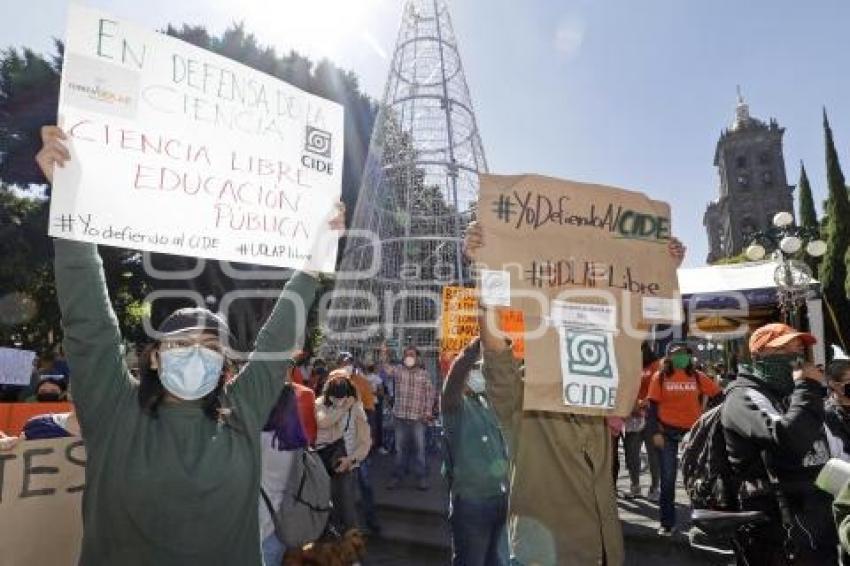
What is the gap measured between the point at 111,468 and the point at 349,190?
23.0 metres

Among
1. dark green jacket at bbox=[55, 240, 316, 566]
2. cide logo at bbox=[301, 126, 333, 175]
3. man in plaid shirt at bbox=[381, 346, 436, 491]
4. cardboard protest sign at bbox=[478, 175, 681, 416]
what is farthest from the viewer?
man in plaid shirt at bbox=[381, 346, 436, 491]

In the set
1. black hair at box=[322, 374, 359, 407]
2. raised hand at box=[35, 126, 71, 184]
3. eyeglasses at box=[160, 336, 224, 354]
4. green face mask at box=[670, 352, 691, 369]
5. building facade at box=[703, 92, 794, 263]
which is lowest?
black hair at box=[322, 374, 359, 407]

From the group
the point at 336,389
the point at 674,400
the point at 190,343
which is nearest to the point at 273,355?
the point at 190,343

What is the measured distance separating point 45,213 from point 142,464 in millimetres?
22068

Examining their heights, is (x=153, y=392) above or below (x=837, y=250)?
below

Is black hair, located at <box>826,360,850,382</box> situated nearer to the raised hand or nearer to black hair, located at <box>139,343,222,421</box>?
black hair, located at <box>139,343,222,421</box>

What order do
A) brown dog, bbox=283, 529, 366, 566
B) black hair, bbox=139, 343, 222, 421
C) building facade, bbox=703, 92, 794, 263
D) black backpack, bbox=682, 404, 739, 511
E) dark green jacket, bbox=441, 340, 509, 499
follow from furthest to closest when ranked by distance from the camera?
building facade, bbox=703, 92, 794, 263 → dark green jacket, bbox=441, 340, 509, 499 → brown dog, bbox=283, 529, 366, 566 → black backpack, bbox=682, 404, 739, 511 → black hair, bbox=139, 343, 222, 421

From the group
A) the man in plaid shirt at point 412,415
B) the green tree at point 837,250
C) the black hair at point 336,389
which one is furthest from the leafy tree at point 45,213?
the green tree at point 837,250

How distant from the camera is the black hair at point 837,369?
5701 millimetres

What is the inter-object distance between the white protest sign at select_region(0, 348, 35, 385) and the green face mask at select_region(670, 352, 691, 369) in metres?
7.89

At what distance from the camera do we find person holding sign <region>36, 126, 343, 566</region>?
6.55 feet

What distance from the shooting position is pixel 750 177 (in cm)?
7488

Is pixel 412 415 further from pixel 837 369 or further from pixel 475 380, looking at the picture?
pixel 837 369

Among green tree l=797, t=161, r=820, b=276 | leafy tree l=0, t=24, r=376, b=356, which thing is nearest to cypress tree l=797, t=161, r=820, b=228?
green tree l=797, t=161, r=820, b=276
